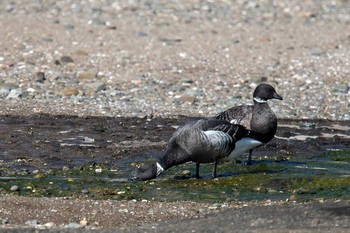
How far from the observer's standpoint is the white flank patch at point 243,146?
48.6ft

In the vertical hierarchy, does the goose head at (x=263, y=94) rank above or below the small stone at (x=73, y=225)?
Result: above

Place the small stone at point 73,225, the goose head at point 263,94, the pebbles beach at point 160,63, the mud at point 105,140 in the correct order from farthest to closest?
the goose head at point 263,94 → the mud at point 105,140 → the pebbles beach at point 160,63 → the small stone at point 73,225

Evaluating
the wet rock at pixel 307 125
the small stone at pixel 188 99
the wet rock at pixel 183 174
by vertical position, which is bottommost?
the wet rock at pixel 307 125

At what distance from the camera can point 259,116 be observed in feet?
51.2

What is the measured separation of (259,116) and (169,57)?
943cm

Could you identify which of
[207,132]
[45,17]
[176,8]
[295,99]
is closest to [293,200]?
[207,132]

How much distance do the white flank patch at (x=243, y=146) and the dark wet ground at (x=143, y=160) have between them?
0.29 m

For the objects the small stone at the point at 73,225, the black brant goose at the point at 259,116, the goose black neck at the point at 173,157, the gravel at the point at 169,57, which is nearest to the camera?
the small stone at the point at 73,225

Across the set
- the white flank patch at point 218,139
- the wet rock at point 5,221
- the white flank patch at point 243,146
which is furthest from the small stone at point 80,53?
the wet rock at point 5,221

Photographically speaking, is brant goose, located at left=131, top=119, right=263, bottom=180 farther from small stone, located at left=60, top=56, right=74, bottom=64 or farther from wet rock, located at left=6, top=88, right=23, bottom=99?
small stone, located at left=60, top=56, right=74, bottom=64

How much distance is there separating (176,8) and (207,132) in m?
17.4

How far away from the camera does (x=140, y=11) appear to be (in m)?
30.5

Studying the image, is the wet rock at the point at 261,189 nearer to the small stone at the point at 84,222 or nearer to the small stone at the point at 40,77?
the small stone at the point at 84,222

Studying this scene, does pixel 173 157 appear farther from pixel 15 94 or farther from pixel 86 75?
pixel 86 75
